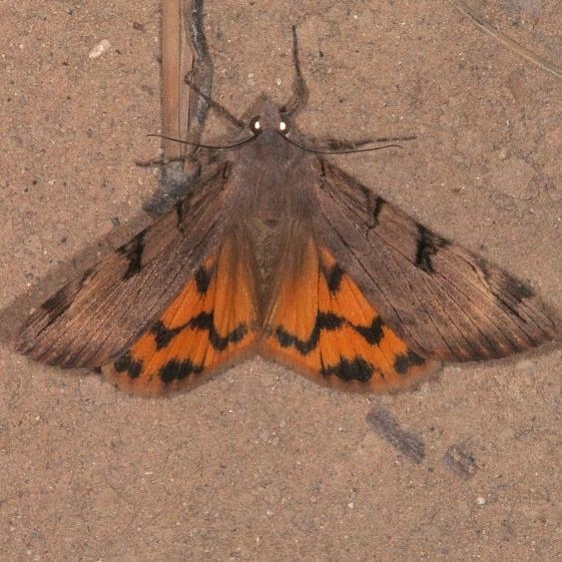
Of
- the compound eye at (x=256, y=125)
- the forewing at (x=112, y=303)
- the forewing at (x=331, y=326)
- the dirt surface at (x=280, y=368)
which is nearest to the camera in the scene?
the forewing at (x=112, y=303)

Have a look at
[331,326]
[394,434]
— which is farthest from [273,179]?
[394,434]

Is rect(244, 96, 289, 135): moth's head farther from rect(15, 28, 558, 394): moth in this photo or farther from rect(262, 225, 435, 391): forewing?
rect(262, 225, 435, 391): forewing

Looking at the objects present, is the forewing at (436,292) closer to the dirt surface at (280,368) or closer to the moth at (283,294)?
the moth at (283,294)

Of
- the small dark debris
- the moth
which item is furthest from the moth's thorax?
the small dark debris

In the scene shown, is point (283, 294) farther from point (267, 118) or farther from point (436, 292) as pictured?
point (267, 118)

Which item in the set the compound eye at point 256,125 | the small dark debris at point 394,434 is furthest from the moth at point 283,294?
the small dark debris at point 394,434

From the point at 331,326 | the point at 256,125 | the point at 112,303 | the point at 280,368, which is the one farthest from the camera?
the point at 280,368

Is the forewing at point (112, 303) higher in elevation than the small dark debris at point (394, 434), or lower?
higher
